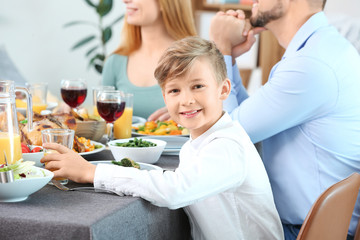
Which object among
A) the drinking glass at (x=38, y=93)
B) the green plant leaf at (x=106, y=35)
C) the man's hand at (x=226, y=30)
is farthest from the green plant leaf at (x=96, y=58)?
the man's hand at (x=226, y=30)

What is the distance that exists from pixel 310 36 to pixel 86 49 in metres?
4.03

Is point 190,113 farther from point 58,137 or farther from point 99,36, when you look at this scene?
point 99,36

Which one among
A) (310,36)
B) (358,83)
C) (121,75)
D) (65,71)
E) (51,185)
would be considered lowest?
(65,71)

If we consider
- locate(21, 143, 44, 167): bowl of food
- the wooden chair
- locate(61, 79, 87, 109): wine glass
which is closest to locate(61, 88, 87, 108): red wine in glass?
locate(61, 79, 87, 109): wine glass

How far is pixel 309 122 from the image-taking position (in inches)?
62.6

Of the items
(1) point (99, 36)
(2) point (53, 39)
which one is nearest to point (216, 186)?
(1) point (99, 36)

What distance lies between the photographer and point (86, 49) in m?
5.43

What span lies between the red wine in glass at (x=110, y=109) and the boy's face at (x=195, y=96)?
419 mm

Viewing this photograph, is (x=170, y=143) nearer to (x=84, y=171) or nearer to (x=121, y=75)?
(x=84, y=171)

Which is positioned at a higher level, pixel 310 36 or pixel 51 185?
pixel 310 36

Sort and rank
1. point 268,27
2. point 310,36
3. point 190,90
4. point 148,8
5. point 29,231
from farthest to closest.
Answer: point 148,8 < point 268,27 < point 310,36 < point 190,90 < point 29,231

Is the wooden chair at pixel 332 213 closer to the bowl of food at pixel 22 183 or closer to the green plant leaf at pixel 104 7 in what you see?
the bowl of food at pixel 22 183

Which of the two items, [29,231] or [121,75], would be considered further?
[121,75]

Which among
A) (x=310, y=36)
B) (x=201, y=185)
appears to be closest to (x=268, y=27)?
(x=310, y=36)
